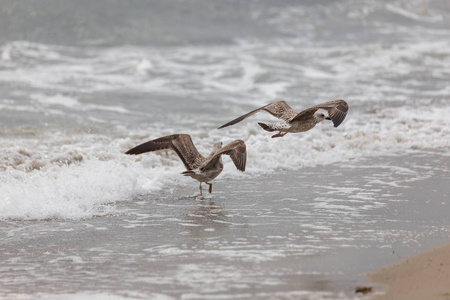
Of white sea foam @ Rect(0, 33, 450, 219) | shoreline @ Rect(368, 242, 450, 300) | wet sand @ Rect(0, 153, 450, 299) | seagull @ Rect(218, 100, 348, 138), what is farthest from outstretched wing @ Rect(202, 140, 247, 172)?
shoreline @ Rect(368, 242, 450, 300)

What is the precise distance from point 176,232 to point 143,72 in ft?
40.7

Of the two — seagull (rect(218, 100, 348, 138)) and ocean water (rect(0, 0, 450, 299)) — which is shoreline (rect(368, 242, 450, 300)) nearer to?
ocean water (rect(0, 0, 450, 299))

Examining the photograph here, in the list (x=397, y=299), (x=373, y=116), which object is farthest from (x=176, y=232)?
(x=373, y=116)

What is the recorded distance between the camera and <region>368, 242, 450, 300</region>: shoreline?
3.95m

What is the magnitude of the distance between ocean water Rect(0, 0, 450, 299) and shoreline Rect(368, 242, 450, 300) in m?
0.35

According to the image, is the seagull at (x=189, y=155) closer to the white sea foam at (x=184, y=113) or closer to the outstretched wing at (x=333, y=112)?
the white sea foam at (x=184, y=113)

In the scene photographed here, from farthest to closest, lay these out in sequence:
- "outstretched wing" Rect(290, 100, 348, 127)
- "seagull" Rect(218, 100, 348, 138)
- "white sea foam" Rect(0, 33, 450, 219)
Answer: "white sea foam" Rect(0, 33, 450, 219)
"seagull" Rect(218, 100, 348, 138)
"outstretched wing" Rect(290, 100, 348, 127)

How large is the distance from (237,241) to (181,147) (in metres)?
1.95

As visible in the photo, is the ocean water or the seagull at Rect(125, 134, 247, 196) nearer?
the ocean water

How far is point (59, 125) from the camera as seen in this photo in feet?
36.2

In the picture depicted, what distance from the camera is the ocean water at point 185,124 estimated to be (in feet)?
17.1

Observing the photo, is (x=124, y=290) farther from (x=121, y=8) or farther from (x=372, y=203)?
(x=121, y=8)

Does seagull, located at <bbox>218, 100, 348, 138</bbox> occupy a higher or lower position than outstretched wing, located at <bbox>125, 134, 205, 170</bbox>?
higher

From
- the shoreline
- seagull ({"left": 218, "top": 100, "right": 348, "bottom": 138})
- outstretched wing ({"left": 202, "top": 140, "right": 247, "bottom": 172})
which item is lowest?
the shoreline
